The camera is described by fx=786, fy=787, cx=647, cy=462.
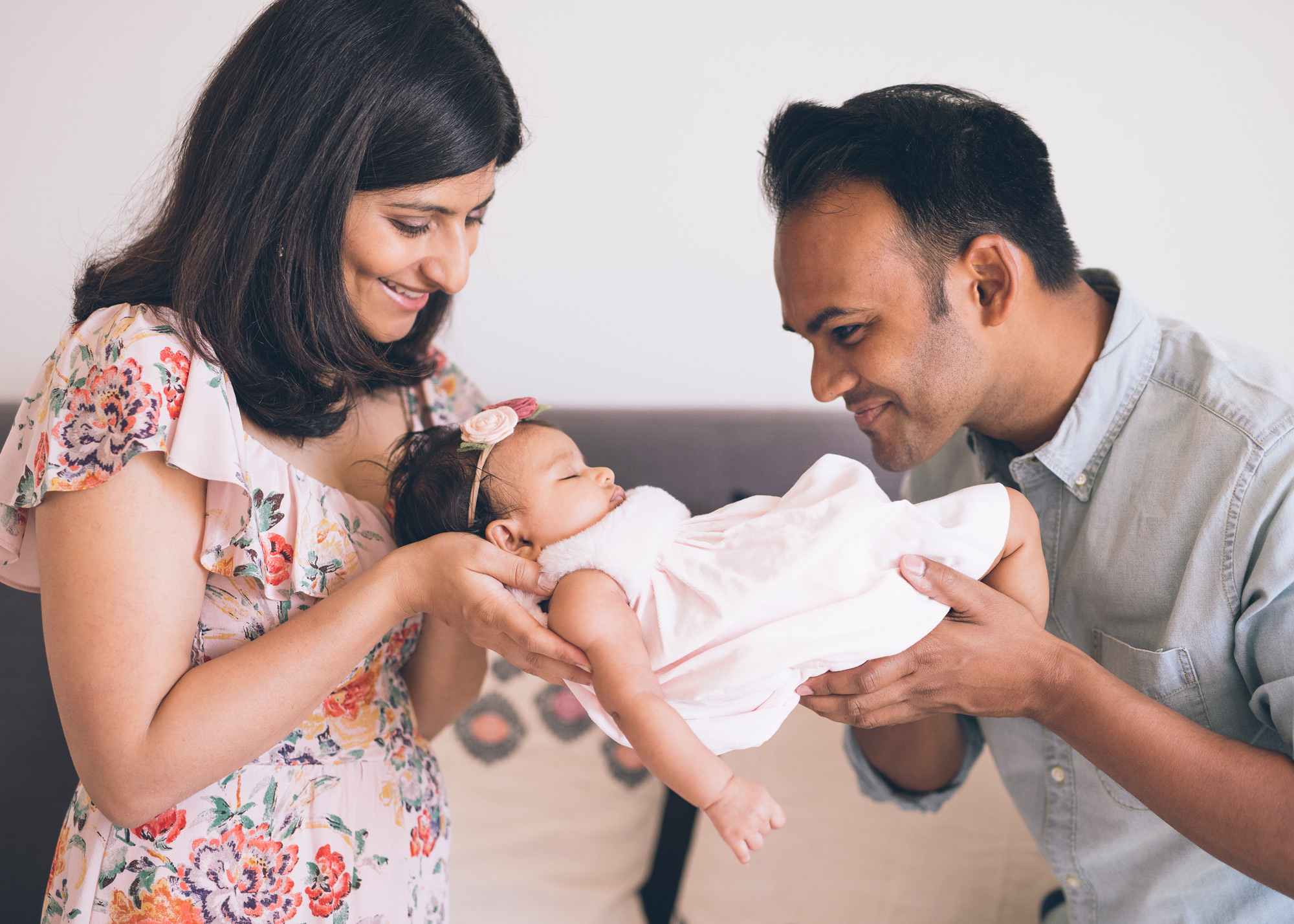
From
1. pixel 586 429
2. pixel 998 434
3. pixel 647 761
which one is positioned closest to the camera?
pixel 647 761

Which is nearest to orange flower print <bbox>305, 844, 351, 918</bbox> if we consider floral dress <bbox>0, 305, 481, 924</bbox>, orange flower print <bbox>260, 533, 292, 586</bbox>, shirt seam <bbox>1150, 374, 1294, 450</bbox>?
floral dress <bbox>0, 305, 481, 924</bbox>

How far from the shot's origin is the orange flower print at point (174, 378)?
40.8 inches

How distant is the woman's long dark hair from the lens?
1108 mm

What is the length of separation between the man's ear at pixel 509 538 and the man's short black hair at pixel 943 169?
728mm

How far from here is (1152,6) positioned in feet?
6.34

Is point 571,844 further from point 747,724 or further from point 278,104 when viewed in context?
point 278,104

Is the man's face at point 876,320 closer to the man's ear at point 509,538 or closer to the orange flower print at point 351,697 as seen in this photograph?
the man's ear at point 509,538

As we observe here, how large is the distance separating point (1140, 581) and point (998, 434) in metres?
0.35

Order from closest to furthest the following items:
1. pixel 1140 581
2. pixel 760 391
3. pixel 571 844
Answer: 1. pixel 1140 581
2. pixel 571 844
3. pixel 760 391

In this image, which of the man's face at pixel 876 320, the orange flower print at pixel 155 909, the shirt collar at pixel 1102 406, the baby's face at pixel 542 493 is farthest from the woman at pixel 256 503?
the shirt collar at pixel 1102 406

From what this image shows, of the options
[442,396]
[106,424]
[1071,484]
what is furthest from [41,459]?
[1071,484]

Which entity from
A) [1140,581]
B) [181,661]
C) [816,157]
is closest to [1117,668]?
[1140,581]

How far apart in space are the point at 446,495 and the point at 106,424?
452 mm

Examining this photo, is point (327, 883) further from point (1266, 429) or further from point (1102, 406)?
point (1266, 429)
